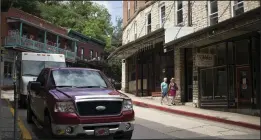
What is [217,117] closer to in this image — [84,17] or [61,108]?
[61,108]

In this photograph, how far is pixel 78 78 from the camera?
6301 millimetres

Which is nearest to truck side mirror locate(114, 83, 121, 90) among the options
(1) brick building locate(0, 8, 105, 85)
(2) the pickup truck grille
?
(2) the pickup truck grille

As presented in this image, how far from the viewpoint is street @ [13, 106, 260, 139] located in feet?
8.85

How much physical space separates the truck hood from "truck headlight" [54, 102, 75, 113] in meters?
0.10

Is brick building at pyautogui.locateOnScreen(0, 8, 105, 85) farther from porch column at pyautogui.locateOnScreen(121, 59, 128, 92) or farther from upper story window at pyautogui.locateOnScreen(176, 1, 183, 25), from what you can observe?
porch column at pyautogui.locateOnScreen(121, 59, 128, 92)

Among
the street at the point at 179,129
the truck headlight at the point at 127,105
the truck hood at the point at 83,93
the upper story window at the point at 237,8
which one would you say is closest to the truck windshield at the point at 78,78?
the truck hood at the point at 83,93

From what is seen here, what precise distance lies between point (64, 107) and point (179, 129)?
2587 millimetres

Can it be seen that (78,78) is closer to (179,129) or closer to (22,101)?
(179,129)

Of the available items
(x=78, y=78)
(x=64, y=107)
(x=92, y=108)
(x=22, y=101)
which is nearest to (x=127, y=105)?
(x=92, y=108)

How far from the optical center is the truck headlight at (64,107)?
17.2 ft

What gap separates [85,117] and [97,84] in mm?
1197

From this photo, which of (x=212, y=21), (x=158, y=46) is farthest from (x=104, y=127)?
(x=212, y=21)

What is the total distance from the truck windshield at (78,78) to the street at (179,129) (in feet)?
3.96

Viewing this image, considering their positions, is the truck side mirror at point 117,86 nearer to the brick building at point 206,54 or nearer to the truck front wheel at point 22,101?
the brick building at point 206,54
